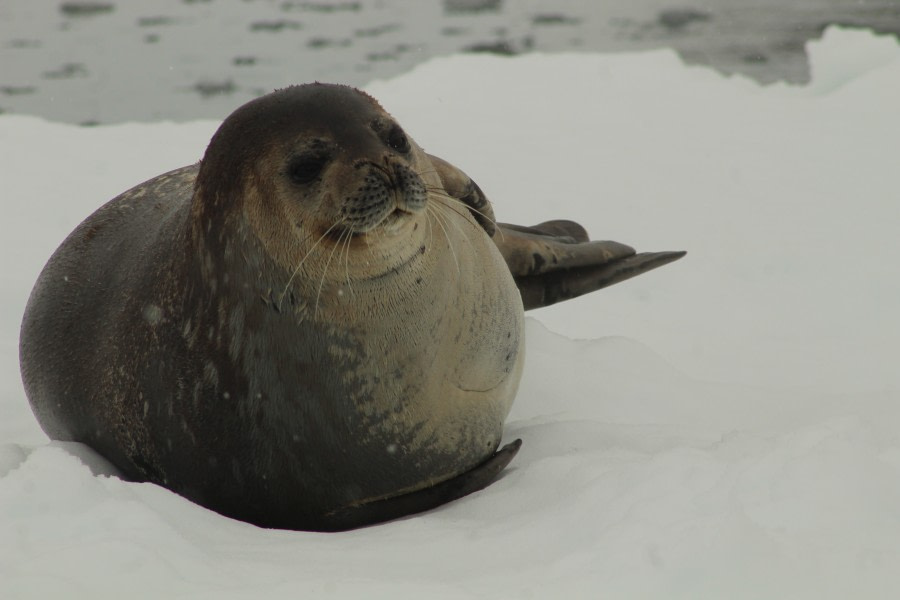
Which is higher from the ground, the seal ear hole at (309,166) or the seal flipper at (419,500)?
the seal ear hole at (309,166)

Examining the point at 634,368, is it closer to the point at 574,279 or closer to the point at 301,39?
the point at 574,279

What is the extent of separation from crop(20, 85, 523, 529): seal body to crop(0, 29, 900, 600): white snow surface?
17 cm

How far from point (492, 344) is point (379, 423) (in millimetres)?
455

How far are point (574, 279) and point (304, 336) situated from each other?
57.4 inches

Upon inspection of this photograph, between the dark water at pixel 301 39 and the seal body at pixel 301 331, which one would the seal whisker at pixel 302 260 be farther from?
the dark water at pixel 301 39

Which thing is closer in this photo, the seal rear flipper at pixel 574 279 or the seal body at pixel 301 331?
the seal body at pixel 301 331

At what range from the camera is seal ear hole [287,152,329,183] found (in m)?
2.46

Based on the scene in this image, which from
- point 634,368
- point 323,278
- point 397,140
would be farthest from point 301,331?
point 634,368

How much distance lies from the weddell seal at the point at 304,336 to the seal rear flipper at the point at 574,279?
0.79 metres

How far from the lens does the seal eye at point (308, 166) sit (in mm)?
2457

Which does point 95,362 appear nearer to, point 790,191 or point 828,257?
point 828,257

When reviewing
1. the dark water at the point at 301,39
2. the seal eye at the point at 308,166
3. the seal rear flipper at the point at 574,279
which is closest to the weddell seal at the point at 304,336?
the seal eye at the point at 308,166

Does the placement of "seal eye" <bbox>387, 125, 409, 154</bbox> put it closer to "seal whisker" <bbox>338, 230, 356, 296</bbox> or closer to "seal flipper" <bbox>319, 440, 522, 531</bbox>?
"seal whisker" <bbox>338, 230, 356, 296</bbox>

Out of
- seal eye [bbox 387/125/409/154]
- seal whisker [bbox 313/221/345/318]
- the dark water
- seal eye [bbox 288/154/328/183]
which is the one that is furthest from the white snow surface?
the dark water
